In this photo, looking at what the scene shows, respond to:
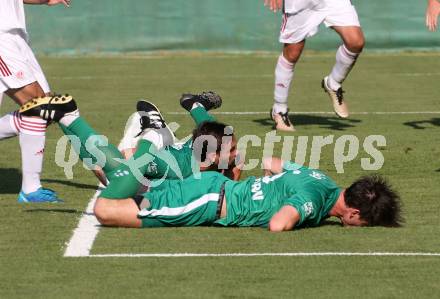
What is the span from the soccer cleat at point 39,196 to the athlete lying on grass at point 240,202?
43.2 inches

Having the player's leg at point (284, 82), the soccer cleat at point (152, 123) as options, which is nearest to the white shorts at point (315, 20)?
the player's leg at point (284, 82)

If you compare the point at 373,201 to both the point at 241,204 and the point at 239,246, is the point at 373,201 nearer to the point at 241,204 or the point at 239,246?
the point at 241,204

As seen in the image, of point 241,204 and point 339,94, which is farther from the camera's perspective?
point 339,94

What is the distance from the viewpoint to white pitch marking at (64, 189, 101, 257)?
802 cm

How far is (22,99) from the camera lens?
10.3 m

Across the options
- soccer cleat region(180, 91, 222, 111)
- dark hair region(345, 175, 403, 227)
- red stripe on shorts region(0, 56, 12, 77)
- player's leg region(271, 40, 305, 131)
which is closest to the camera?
dark hair region(345, 175, 403, 227)

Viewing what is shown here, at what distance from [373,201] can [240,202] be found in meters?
0.95

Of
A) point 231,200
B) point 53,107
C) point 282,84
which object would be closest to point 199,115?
point 53,107

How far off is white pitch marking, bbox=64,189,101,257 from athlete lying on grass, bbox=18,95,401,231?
134mm

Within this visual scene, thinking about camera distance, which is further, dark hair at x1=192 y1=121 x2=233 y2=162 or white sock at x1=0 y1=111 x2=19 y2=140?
white sock at x1=0 y1=111 x2=19 y2=140

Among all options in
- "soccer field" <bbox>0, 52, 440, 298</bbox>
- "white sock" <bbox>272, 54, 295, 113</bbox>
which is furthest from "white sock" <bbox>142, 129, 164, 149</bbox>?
"white sock" <bbox>272, 54, 295, 113</bbox>

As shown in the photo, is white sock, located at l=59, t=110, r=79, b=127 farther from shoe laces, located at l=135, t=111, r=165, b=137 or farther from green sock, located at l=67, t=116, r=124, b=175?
shoe laces, located at l=135, t=111, r=165, b=137

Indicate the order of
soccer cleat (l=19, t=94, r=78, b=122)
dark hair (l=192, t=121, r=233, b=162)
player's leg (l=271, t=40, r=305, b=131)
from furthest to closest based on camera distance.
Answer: player's leg (l=271, t=40, r=305, b=131), dark hair (l=192, t=121, r=233, b=162), soccer cleat (l=19, t=94, r=78, b=122)

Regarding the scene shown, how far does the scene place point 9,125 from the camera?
983 cm
